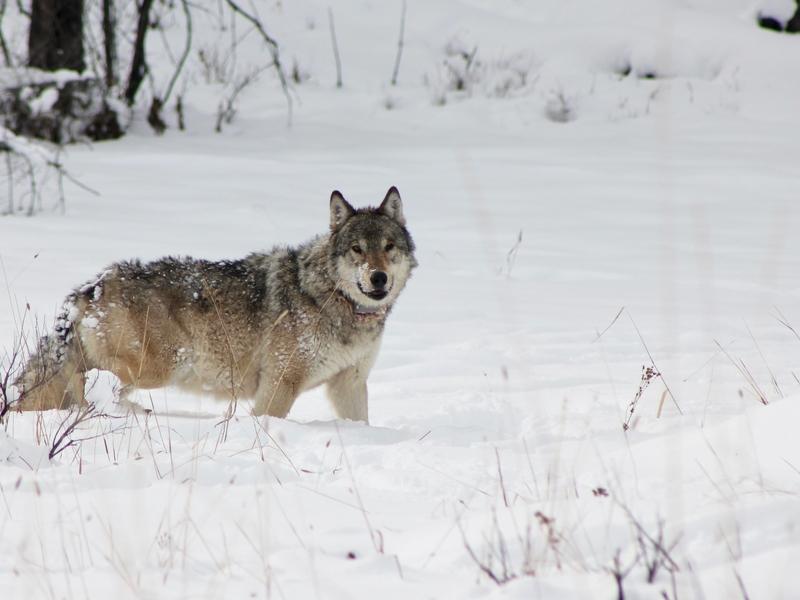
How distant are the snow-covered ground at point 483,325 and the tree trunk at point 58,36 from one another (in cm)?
120

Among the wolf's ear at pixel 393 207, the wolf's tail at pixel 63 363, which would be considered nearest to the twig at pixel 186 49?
the wolf's ear at pixel 393 207

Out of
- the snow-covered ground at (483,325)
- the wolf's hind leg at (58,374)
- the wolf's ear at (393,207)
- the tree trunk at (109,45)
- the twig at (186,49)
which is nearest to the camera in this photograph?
the snow-covered ground at (483,325)

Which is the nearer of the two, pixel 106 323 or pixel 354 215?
pixel 106 323

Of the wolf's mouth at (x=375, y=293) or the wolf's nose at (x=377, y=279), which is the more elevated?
the wolf's nose at (x=377, y=279)

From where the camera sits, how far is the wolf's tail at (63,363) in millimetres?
5586

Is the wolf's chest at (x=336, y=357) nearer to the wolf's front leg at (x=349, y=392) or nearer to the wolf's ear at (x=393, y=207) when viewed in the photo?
the wolf's front leg at (x=349, y=392)

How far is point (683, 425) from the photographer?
4.74 metres

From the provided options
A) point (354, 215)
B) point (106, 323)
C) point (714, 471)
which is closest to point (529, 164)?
point (354, 215)

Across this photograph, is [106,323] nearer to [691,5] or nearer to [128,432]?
[128,432]

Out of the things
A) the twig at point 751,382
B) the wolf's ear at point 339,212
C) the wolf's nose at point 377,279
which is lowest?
the twig at point 751,382

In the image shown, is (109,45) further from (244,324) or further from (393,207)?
(244,324)

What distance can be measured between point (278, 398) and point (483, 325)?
247 centimetres

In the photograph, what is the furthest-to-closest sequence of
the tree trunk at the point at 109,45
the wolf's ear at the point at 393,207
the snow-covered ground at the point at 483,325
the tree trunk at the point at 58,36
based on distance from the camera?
the tree trunk at the point at 58,36
the tree trunk at the point at 109,45
the wolf's ear at the point at 393,207
the snow-covered ground at the point at 483,325

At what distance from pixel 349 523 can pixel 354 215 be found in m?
3.21
